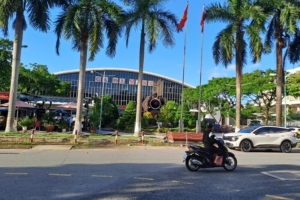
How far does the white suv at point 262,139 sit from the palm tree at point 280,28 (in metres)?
5.61

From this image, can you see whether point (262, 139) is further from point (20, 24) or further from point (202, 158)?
point (20, 24)

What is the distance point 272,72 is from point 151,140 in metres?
28.8

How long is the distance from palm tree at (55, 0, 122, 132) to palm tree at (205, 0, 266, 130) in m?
7.99

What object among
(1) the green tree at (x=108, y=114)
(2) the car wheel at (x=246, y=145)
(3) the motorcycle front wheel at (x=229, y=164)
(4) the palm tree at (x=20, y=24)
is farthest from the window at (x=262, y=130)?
(1) the green tree at (x=108, y=114)

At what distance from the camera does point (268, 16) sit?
24125 millimetres

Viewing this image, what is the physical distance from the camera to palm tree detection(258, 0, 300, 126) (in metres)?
22.7

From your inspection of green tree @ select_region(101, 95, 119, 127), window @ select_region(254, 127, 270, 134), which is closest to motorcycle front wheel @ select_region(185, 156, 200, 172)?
window @ select_region(254, 127, 270, 134)

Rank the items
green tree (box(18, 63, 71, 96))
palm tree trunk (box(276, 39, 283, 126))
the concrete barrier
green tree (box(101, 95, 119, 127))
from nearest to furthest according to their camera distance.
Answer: the concrete barrier < palm tree trunk (box(276, 39, 283, 126)) < green tree (box(101, 95, 119, 127)) < green tree (box(18, 63, 71, 96))

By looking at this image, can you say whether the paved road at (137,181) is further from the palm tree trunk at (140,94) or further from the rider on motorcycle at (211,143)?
the palm tree trunk at (140,94)

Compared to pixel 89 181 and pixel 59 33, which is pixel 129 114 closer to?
pixel 59 33

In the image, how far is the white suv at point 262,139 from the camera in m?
18.1

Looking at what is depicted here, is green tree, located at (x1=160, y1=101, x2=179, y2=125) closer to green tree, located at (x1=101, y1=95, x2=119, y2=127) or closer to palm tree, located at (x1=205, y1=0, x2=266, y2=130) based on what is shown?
green tree, located at (x1=101, y1=95, x2=119, y2=127)

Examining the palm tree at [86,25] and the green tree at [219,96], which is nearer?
the palm tree at [86,25]

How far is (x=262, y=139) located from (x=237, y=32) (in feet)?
30.6
